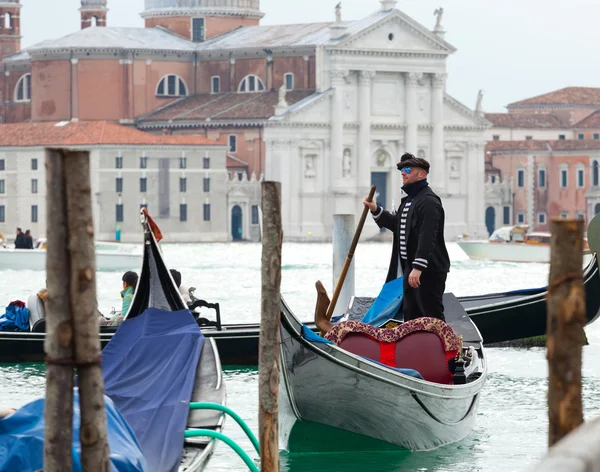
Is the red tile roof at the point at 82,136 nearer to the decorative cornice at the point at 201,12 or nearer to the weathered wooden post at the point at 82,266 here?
the decorative cornice at the point at 201,12

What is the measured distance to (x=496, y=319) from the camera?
947 centimetres

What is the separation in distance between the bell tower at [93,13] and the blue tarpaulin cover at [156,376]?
43441 mm

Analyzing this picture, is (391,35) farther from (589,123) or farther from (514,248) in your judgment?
(514,248)

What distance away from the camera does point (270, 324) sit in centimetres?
520

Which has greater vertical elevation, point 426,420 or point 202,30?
point 202,30

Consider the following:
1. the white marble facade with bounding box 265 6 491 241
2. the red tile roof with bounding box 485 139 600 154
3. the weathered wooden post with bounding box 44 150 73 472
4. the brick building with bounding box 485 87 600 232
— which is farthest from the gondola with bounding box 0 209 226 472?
the red tile roof with bounding box 485 139 600 154

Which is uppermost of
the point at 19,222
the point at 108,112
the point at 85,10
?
the point at 85,10

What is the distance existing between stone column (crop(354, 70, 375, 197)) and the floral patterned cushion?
35120mm

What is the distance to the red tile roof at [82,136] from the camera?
40.7 m

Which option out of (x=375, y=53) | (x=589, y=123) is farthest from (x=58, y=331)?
(x=589, y=123)

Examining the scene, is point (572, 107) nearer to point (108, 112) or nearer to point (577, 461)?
point (108, 112)

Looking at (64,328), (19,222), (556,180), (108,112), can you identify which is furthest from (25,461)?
(556,180)

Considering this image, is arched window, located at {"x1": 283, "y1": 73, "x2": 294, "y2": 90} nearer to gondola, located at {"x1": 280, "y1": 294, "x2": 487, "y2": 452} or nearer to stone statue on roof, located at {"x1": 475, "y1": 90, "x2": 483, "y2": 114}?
stone statue on roof, located at {"x1": 475, "y1": 90, "x2": 483, "y2": 114}

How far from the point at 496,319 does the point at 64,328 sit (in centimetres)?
576
